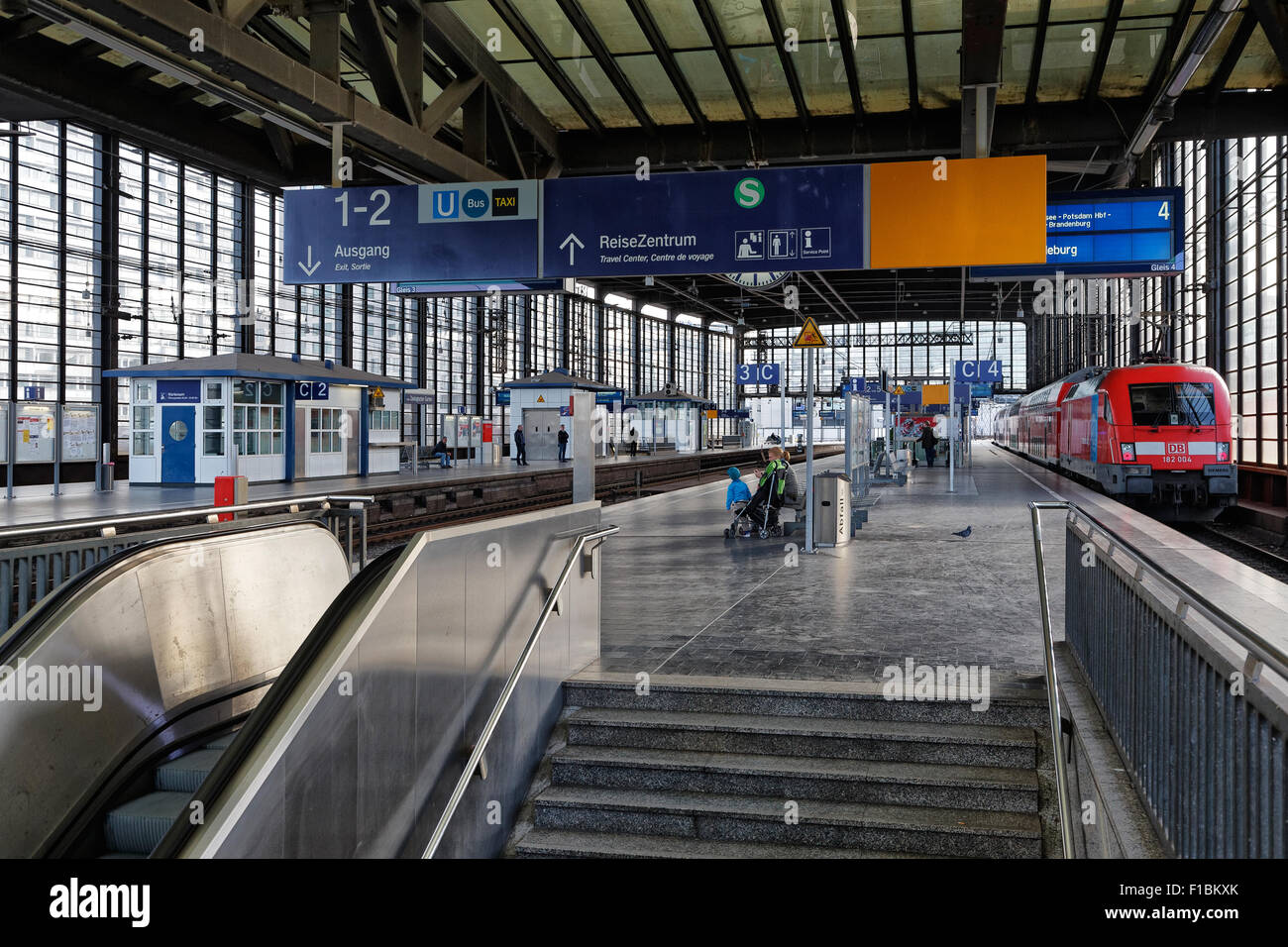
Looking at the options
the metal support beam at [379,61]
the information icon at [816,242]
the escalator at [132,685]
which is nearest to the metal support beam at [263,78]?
the metal support beam at [379,61]

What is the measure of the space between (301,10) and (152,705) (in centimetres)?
801

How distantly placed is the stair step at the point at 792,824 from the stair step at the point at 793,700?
2.05 ft

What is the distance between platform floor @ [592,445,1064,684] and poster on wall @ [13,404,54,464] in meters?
14.1

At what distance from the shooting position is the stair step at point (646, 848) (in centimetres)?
486

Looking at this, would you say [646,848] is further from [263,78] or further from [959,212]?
[959,212]

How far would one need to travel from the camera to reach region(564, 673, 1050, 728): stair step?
5.52 metres

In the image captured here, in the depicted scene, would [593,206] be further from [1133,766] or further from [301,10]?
[1133,766]

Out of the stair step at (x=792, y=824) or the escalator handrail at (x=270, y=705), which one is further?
the stair step at (x=792, y=824)

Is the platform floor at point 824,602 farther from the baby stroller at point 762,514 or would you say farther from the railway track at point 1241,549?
the railway track at point 1241,549

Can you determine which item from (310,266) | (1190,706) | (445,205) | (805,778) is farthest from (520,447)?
(1190,706)

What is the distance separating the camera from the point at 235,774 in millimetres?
3580

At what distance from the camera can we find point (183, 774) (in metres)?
5.05

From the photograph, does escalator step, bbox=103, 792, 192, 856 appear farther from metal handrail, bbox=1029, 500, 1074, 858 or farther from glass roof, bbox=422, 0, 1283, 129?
glass roof, bbox=422, 0, 1283, 129

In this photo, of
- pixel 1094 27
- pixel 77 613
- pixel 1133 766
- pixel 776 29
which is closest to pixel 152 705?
pixel 77 613
